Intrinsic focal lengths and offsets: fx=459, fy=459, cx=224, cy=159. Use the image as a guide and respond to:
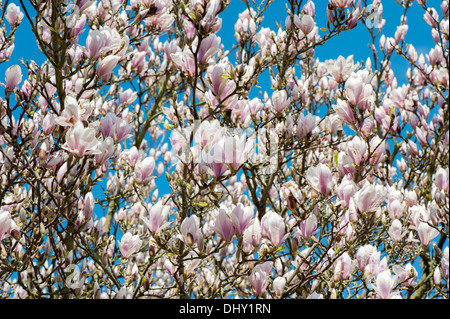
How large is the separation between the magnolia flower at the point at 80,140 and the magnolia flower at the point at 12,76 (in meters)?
0.78

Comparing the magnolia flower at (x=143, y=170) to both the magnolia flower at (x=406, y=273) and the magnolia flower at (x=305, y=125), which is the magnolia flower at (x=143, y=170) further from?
the magnolia flower at (x=406, y=273)

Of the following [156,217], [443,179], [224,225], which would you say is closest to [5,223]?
[156,217]

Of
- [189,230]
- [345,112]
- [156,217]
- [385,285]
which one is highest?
[345,112]

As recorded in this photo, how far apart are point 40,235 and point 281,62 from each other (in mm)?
2403

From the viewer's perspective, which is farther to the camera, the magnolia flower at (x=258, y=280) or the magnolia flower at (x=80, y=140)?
the magnolia flower at (x=258, y=280)

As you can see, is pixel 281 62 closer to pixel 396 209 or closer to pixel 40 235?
pixel 396 209

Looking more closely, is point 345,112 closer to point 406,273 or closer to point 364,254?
point 364,254

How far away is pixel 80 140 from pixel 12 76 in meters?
0.88

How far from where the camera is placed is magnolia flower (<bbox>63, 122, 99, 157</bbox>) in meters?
2.21

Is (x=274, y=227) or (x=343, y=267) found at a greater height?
(x=274, y=227)

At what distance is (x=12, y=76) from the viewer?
2.75 m

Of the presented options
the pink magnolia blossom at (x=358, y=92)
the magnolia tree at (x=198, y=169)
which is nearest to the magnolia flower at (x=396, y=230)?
the magnolia tree at (x=198, y=169)

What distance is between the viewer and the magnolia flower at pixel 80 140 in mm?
2207

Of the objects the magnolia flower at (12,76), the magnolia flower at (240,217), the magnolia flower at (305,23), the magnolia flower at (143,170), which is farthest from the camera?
the magnolia flower at (305,23)
